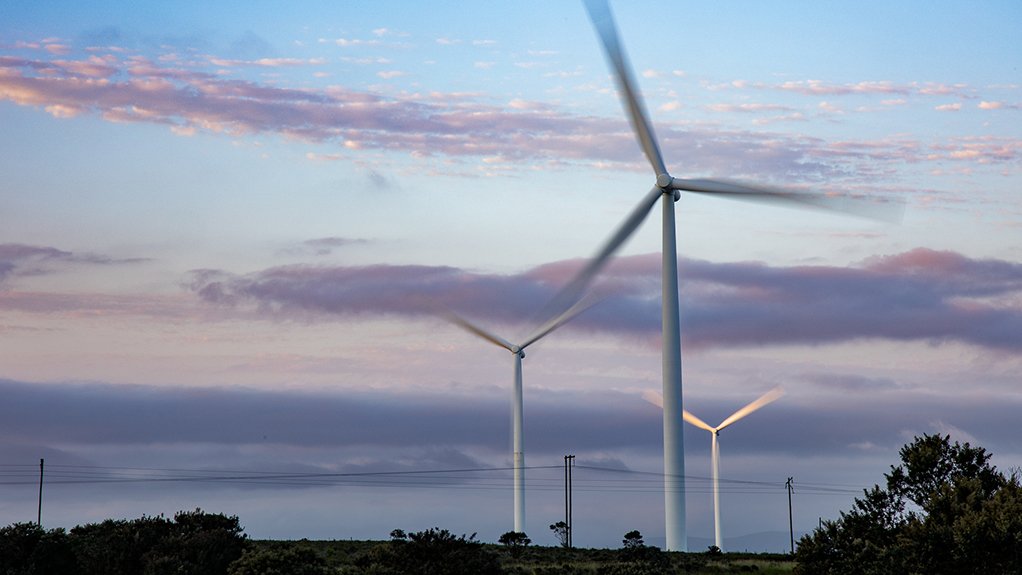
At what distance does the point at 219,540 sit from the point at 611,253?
28112 millimetres

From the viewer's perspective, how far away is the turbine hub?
80000 millimetres

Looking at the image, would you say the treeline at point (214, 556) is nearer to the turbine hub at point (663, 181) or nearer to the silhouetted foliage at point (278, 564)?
the silhouetted foliage at point (278, 564)

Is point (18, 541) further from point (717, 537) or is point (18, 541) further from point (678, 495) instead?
point (717, 537)

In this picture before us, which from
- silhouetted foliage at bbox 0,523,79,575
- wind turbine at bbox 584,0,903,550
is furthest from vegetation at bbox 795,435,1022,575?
silhouetted foliage at bbox 0,523,79,575

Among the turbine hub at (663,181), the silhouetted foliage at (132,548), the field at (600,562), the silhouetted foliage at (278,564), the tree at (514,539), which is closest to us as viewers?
the silhouetted foliage at (278,564)

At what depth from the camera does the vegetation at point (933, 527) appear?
60906 millimetres

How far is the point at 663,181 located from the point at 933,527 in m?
27.9

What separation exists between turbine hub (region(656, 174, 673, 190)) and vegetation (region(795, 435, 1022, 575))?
2184cm

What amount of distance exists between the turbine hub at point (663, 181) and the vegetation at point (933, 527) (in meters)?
21.8

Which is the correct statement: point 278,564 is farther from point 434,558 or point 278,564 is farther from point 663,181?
point 663,181

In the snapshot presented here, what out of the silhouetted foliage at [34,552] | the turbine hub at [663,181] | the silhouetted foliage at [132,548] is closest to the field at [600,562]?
the silhouetted foliage at [132,548]

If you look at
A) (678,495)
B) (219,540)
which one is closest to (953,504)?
(678,495)

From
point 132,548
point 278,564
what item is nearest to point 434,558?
point 278,564

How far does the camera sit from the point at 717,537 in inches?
5458
